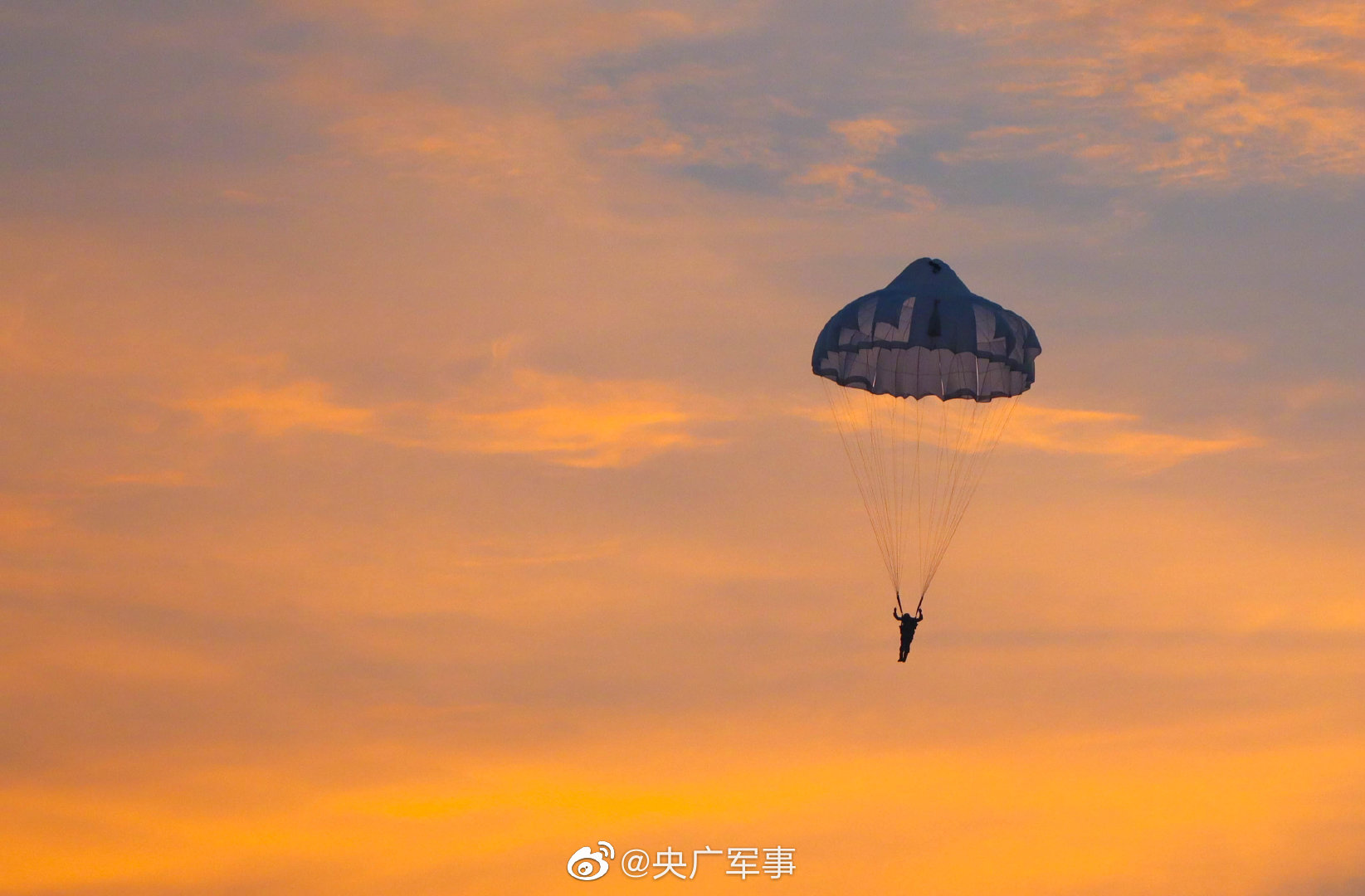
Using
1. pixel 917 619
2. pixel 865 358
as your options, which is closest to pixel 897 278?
pixel 865 358

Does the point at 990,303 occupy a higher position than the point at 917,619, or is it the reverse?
the point at 990,303

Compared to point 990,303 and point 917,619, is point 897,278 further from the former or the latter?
point 917,619

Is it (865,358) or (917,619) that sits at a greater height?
(865,358)

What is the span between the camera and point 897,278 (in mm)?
71250

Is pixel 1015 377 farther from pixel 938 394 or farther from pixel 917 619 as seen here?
pixel 917 619

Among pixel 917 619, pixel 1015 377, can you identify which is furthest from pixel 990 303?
pixel 917 619

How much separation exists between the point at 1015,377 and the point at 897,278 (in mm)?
4806

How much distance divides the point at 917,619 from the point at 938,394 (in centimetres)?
720

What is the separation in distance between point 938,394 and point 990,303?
321cm

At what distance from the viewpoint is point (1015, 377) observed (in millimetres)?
70625

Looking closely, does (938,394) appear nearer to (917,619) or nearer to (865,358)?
(865,358)

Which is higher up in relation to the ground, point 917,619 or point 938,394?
point 938,394

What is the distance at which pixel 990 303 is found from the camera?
7025 cm
